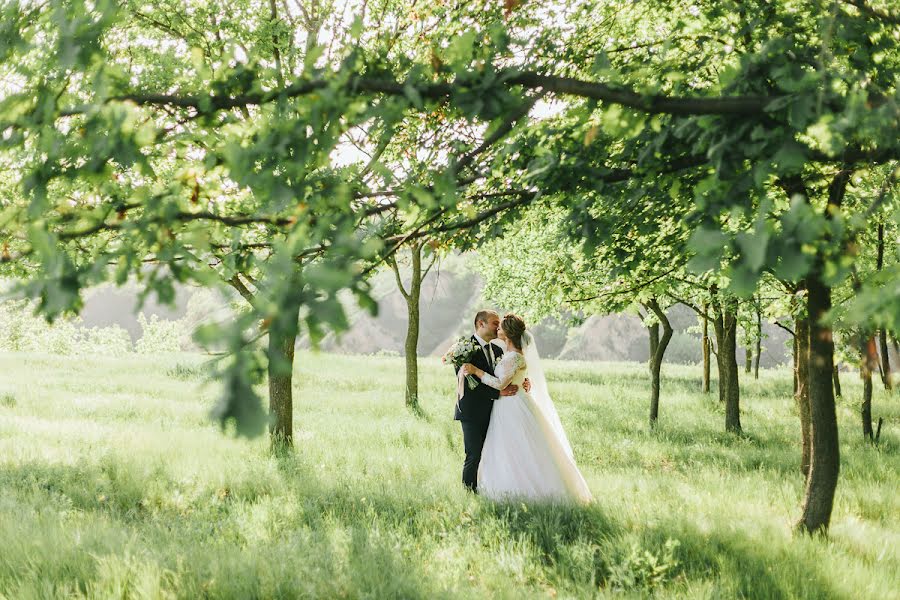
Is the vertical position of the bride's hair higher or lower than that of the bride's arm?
higher

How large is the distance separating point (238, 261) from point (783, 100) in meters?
2.89

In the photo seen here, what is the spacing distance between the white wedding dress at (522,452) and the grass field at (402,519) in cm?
47

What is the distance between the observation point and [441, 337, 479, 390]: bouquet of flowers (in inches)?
279

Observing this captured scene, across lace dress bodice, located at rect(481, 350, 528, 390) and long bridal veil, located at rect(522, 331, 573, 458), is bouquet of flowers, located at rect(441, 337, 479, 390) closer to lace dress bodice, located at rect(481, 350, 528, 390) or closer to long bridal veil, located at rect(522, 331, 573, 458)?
lace dress bodice, located at rect(481, 350, 528, 390)

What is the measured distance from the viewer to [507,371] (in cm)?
704

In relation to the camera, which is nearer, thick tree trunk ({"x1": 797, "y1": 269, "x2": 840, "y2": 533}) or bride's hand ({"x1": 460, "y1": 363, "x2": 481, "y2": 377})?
thick tree trunk ({"x1": 797, "y1": 269, "x2": 840, "y2": 533})

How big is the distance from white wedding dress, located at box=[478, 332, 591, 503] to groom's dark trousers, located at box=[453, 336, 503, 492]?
8cm

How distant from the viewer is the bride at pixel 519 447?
22.5 feet

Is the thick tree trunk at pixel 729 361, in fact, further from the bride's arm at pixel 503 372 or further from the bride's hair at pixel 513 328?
the bride's arm at pixel 503 372

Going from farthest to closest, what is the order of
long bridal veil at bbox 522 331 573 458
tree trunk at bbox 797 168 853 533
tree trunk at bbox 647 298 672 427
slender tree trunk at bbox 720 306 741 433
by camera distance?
tree trunk at bbox 647 298 672 427
slender tree trunk at bbox 720 306 741 433
long bridal veil at bbox 522 331 573 458
tree trunk at bbox 797 168 853 533

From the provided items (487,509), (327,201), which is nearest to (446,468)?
(487,509)

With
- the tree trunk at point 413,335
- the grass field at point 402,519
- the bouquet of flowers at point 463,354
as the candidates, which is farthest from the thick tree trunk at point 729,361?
the tree trunk at point 413,335

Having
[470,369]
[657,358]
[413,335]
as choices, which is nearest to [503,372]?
[470,369]

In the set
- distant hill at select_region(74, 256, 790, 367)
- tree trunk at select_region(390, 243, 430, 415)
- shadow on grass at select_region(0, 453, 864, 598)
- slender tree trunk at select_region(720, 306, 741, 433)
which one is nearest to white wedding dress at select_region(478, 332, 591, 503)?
shadow on grass at select_region(0, 453, 864, 598)
